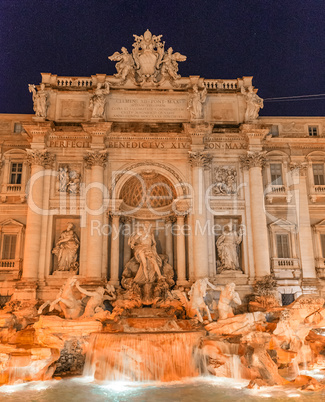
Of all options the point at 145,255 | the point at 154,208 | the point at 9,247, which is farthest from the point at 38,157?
the point at 145,255

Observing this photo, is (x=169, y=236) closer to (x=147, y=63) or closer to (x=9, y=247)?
(x=9, y=247)

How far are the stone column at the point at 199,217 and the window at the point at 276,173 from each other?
4.33 m

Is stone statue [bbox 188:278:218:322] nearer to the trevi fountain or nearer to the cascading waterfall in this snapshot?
the trevi fountain

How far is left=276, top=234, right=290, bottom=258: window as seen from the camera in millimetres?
25156

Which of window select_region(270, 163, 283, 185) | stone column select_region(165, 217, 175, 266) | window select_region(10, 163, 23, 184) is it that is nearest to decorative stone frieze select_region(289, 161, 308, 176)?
window select_region(270, 163, 283, 185)

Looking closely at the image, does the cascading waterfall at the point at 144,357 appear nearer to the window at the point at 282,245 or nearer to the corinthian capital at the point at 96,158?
the window at the point at 282,245

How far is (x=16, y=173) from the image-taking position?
25766 millimetres

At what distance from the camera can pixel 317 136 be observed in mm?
26859

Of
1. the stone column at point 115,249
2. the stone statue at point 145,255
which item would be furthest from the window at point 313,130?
the stone column at point 115,249

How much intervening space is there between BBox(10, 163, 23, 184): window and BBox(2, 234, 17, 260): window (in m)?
3.41

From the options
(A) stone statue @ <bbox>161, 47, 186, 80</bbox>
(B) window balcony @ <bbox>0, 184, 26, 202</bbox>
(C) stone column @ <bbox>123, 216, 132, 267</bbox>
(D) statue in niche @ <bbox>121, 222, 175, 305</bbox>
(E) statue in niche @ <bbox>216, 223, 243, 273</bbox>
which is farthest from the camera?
(A) stone statue @ <bbox>161, 47, 186, 80</bbox>

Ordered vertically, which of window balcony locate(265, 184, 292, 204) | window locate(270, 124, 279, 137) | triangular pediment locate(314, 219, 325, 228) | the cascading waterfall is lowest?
the cascading waterfall

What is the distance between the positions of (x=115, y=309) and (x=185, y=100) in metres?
13.5

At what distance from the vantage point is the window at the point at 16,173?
1012 inches
